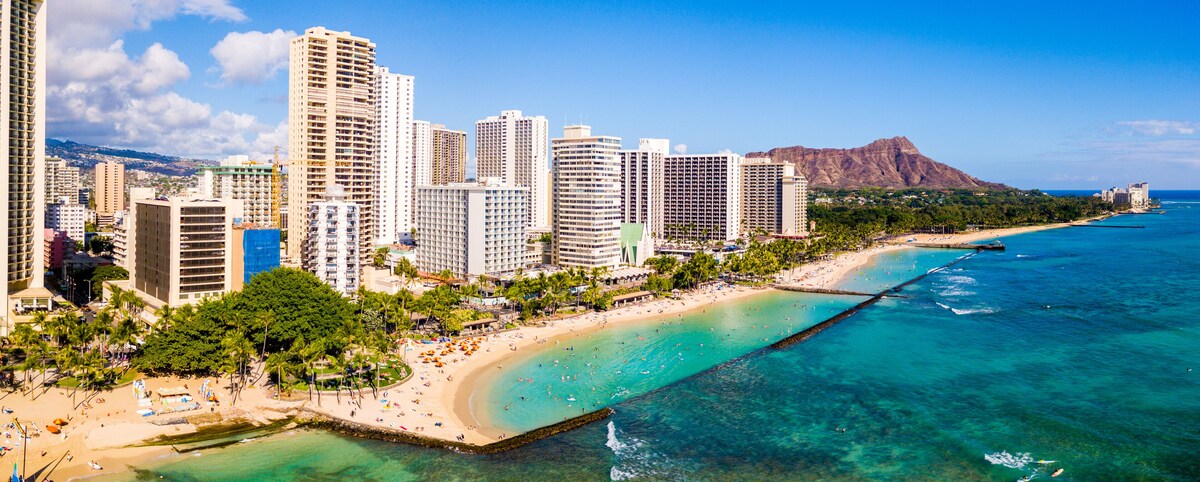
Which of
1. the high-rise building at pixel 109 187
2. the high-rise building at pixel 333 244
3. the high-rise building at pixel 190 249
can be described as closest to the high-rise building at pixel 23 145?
the high-rise building at pixel 190 249

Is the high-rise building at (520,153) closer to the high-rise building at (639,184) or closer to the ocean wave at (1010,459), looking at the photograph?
the high-rise building at (639,184)

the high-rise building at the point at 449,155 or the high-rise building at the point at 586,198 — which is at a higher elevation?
the high-rise building at the point at 449,155

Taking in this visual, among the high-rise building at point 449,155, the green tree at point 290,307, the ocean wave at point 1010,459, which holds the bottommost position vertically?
A: the ocean wave at point 1010,459

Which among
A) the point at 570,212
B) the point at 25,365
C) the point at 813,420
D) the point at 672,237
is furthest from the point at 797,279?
the point at 25,365

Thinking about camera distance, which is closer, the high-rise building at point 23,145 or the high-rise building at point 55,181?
the high-rise building at point 23,145

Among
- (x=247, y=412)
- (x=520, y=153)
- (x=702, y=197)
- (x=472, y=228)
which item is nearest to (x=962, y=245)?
(x=702, y=197)

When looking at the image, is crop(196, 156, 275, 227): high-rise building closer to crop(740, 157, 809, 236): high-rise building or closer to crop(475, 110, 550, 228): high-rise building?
crop(475, 110, 550, 228): high-rise building

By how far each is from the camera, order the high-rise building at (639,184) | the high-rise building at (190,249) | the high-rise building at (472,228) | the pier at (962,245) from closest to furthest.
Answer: the high-rise building at (190,249) < the high-rise building at (472,228) < the high-rise building at (639,184) < the pier at (962,245)
